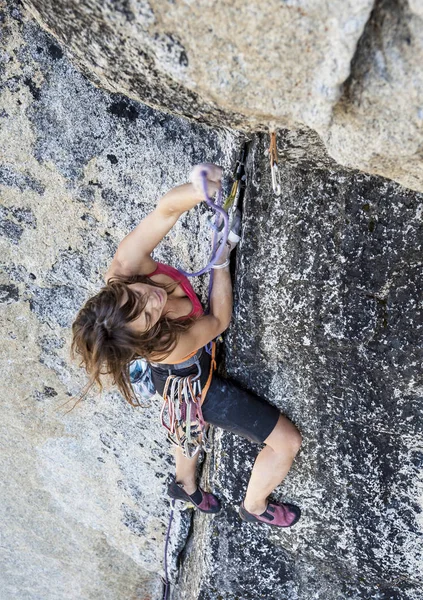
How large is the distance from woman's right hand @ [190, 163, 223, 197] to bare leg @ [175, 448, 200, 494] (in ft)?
4.44

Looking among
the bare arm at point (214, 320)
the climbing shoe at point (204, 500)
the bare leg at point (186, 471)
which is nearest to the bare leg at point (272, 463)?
the climbing shoe at point (204, 500)

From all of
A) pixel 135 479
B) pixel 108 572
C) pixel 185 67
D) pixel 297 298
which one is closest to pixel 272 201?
pixel 297 298

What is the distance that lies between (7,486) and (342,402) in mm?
2028

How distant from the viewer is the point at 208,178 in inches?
59.4

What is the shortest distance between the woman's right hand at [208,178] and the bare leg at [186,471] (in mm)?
1355

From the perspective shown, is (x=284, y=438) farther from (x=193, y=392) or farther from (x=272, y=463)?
(x=193, y=392)

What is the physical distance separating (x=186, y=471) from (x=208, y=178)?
1460 mm

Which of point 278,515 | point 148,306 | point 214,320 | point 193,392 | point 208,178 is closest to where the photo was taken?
point 208,178

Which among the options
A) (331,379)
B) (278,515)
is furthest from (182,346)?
(278,515)

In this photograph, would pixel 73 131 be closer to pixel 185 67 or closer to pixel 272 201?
pixel 272 201

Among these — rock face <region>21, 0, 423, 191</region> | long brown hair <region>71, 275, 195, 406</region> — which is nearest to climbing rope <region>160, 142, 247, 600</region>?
long brown hair <region>71, 275, 195, 406</region>

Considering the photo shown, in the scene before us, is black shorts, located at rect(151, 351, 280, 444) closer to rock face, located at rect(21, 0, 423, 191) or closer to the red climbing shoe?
the red climbing shoe

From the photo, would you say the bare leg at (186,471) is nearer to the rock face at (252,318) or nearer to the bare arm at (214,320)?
the rock face at (252,318)

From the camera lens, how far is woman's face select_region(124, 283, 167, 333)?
5.31 ft
